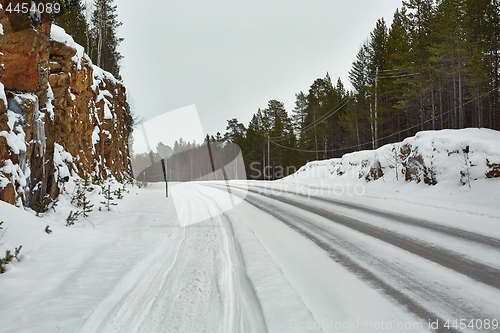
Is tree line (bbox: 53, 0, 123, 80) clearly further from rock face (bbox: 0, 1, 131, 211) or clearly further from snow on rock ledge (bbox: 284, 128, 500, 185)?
snow on rock ledge (bbox: 284, 128, 500, 185)

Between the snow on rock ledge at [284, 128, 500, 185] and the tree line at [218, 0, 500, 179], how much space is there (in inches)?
309

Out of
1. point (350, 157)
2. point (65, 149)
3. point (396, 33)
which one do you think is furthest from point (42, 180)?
point (396, 33)

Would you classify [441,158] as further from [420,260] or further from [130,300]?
[130,300]

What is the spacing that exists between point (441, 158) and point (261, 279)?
9582 mm

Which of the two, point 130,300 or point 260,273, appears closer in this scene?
point 130,300

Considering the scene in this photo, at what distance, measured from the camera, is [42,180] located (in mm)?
7422

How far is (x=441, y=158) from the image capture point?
995 cm

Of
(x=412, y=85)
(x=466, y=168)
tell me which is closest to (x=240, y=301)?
(x=466, y=168)

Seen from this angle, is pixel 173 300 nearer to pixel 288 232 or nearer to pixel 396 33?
pixel 288 232

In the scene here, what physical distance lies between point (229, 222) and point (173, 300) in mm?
4725

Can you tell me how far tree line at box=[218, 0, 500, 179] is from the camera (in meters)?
21.1

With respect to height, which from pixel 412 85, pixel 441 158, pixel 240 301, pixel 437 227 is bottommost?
pixel 240 301

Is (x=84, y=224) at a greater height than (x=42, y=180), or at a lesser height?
lesser

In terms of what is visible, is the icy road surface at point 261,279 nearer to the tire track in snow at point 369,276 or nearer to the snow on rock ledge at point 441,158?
the tire track in snow at point 369,276
